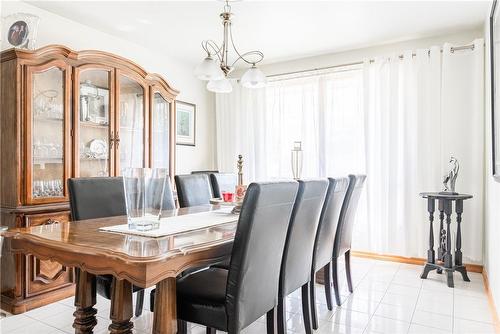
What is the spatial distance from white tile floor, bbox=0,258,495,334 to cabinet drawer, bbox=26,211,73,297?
15 centimetres

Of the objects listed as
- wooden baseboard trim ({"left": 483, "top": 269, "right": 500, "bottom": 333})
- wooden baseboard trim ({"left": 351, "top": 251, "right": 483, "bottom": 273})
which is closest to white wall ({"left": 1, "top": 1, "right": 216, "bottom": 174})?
wooden baseboard trim ({"left": 351, "top": 251, "right": 483, "bottom": 273})

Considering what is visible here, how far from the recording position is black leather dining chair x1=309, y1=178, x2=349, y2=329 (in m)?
2.23

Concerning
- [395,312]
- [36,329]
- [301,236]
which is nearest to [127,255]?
[301,236]

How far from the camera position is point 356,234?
397cm

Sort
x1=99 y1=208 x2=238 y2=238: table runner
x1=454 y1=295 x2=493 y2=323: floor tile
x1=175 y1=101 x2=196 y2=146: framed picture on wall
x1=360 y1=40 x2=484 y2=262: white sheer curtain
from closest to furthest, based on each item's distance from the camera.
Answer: x1=99 y1=208 x2=238 y2=238: table runner → x1=454 y1=295 x2=493 y2=323: floor tile → x1=360 y1=40 x2=484 y2=262: white sheer curtain → x1=175 y1=101 x2=196 y2=146: framed picture on wall

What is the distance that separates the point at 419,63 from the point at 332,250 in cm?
222

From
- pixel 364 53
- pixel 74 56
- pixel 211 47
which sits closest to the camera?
pixel 74 56

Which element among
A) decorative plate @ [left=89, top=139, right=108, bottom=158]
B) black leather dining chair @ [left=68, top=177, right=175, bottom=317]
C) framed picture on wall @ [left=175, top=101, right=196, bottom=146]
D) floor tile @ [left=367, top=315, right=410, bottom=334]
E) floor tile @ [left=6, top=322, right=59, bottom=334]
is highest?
framed picture on wall @ [left=175, top=101, right=196, bottom=146]

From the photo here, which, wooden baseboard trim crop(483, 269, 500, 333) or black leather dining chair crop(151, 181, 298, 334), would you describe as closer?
black leather dining chair crop(151, 181, 298, 334)

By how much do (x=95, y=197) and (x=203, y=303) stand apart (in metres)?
1.14

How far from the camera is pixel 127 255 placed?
121 cm

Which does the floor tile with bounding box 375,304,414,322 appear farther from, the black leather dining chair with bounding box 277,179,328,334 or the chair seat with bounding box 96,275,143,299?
the chair seat with bounding box 96,275,143,299

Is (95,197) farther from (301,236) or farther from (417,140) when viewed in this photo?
(417,140)

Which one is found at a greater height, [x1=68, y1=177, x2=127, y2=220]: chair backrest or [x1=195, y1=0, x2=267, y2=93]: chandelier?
[x1=195, y1=0, x2=267, y2=93]: chandelier
